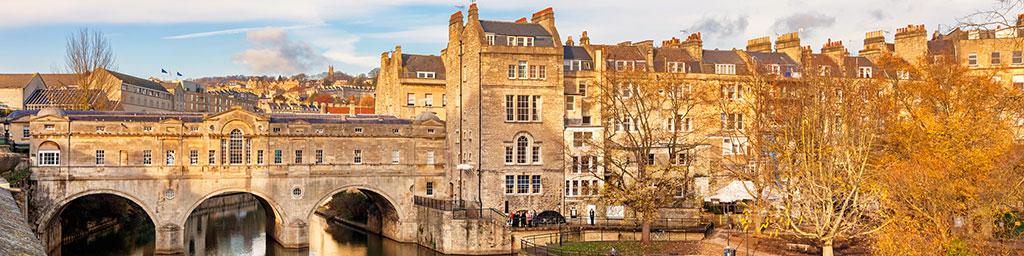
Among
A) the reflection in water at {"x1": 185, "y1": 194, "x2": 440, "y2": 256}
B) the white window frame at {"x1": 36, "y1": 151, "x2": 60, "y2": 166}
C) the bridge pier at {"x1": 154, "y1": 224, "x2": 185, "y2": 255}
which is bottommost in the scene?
the reflection in water at {"x1": 185, "y1": 194, "x2": 440, "y2": 256}

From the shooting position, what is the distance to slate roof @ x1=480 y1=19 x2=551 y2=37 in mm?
52031

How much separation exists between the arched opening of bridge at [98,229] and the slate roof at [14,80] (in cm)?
3660

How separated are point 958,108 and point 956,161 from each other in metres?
9.02

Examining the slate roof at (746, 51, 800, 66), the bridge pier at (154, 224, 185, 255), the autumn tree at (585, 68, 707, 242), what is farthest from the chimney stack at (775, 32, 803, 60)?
the bridge pier at (154, 224, 185, 255)

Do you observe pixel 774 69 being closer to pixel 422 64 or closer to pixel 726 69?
pixel 726 69

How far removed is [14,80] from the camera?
95312 mm

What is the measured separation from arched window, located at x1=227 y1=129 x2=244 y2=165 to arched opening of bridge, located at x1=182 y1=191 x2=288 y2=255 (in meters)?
1.76

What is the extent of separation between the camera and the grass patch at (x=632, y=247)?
4056cm

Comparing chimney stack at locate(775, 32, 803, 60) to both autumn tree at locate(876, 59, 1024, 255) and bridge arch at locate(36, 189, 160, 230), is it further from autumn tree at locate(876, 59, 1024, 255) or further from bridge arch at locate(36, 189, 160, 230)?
bridge arch at locate(36, 189, 160, 230)

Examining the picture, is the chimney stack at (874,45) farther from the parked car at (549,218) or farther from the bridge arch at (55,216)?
the bridge arch at (55,216)

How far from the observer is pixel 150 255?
50.5 m

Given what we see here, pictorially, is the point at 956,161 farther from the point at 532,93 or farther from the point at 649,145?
the point at 532,93

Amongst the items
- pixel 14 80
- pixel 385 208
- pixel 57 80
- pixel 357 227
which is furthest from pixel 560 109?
pixel 57 80

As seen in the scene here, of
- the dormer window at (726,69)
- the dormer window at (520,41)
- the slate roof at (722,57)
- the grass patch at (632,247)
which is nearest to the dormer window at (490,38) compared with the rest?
the dormer window at (520,41)
